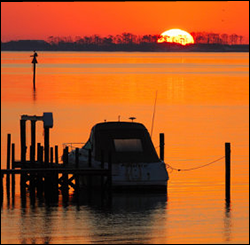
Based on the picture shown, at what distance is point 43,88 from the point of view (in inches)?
5044

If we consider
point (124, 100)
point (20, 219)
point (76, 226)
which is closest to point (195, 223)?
point (76, 226)

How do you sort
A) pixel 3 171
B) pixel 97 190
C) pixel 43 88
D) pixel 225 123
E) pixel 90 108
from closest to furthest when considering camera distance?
pixel 3 171
pixel 97 190
pixel 225 123
pixel 90 108
pixel 43 88

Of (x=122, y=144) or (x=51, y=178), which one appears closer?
(x=51, y=178)

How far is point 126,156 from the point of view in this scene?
117 ft

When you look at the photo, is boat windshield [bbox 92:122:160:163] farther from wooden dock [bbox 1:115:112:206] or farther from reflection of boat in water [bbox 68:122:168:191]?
wooden dock [bbox 1:115:112:206]

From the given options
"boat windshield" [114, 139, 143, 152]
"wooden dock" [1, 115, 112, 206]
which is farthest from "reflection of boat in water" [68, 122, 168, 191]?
"wooden dock" [1, 115, 112, 206]

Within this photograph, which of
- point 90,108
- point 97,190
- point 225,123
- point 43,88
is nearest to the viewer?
point 97,190

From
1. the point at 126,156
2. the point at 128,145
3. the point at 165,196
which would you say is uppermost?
the point at 128,145

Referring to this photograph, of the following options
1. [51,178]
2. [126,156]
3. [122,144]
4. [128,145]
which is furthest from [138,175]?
[51,178]

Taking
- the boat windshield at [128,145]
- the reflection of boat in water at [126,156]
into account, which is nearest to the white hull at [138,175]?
the reflection of boat in water at [126,156]

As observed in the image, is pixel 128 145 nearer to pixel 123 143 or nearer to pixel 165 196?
pixel 123 143

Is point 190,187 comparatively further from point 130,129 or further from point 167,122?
point 167,122

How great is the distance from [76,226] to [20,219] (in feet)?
7.74

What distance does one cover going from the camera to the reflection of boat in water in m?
34.6
